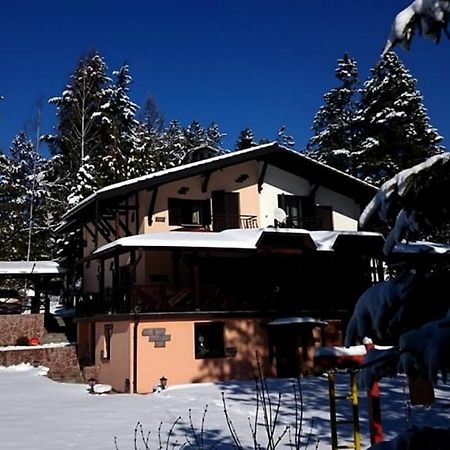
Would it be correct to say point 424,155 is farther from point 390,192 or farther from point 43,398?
point 390,192

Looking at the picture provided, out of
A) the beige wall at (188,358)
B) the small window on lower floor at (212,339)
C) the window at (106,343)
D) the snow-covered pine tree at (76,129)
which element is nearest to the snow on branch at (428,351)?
the beige wall at (188,358)

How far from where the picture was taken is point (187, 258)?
20375 millimetres

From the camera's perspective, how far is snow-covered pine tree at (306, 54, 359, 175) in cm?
3984

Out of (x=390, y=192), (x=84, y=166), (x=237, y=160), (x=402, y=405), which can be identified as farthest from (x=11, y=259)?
(x=390, y=192)

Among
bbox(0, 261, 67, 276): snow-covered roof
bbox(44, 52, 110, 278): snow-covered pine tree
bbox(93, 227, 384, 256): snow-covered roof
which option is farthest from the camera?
bbox(44, 52, 110, 278): snow-covered pine tree

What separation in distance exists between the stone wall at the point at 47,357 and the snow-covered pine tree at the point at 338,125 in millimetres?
22511

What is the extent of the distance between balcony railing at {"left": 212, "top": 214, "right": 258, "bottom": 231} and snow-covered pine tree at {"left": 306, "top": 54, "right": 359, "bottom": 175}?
649 inches

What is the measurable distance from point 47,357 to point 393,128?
973 inches

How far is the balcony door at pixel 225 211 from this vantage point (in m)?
23.6

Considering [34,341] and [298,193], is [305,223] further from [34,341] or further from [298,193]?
[34,341]

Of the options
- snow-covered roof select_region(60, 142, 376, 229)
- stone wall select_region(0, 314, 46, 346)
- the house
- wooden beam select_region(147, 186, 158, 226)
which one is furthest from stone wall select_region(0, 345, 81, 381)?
wooden beam select_region(147, 186, 158, 226)

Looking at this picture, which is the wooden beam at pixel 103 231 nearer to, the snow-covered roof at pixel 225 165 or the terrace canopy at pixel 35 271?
the snow-covered roof at pixel 225 165

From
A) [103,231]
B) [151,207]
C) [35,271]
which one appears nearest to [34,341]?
[35,271]

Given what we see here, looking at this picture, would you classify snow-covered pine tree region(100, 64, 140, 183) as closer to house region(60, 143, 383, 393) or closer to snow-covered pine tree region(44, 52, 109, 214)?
snow-covered pine tree region(44, 52, 109, 214)
